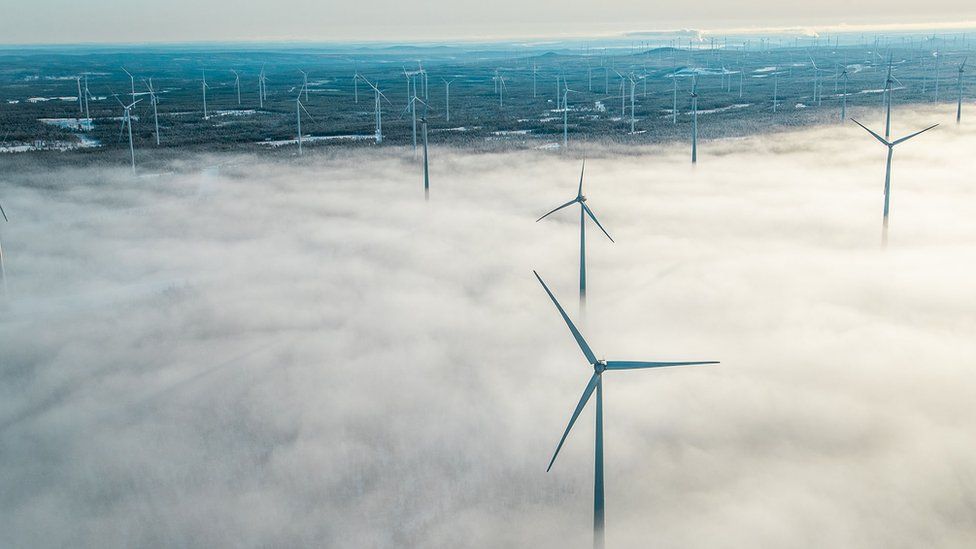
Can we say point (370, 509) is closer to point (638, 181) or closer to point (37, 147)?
point (638, 181)

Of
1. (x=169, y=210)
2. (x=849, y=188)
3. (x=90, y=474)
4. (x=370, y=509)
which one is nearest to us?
(x=370, y=509)

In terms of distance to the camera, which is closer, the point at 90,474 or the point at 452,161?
the point at 90,474

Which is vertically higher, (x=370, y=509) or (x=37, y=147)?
(x=37, y=147)

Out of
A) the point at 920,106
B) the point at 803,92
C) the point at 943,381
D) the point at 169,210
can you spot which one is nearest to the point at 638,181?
the point at 169,210

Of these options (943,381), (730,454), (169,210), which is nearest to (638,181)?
(169,210)

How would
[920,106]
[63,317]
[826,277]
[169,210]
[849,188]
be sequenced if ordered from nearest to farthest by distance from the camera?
1. [63,317]
2. [826,277]
3. [169,210]
4. [849,188]
5. [920,106]

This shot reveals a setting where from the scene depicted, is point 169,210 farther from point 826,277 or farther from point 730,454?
point 730,454
